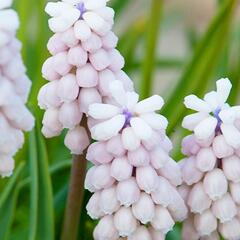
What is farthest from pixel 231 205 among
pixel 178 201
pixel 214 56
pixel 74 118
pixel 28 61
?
pixel 28 61

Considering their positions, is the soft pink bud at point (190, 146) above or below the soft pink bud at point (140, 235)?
above

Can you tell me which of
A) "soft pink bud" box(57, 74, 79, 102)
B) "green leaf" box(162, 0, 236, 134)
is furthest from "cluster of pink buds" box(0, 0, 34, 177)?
"green leaf" box(162, 0, 236, 134)

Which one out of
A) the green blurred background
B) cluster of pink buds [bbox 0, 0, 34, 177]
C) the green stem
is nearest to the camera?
cluster of pink buds [bbox 0, 0, 34, 177]

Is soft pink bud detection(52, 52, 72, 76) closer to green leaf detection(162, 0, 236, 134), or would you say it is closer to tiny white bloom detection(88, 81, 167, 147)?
tiny white bloom detection(88, 81, 167, 147)

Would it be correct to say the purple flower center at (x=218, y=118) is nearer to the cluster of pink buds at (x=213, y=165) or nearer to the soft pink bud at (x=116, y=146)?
the cluster of pink buds at (x=213, y=165)

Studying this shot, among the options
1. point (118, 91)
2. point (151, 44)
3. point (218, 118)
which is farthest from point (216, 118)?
point (151, 44)

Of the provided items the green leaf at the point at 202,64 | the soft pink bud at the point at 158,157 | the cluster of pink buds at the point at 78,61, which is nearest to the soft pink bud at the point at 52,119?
the cluster of pink buds at the point at 78,61
